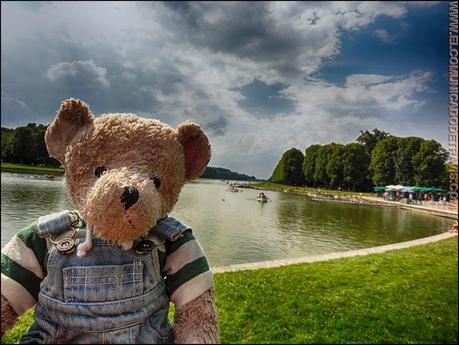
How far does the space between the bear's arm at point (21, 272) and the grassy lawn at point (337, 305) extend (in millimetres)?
2876

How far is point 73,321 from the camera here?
1.34 meters

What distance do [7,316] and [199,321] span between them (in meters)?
0.75

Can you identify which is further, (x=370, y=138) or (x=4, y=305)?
(x=370, y=138)

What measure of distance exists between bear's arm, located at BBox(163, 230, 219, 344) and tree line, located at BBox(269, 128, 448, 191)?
50.5 m

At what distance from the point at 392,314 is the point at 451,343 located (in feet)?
2.49

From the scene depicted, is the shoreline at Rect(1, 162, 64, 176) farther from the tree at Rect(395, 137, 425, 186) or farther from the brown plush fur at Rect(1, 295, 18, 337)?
the tree at Rect(395, 137, 425, 186)

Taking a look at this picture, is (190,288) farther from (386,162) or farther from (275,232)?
(386,162)

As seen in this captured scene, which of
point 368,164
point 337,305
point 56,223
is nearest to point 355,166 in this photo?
point 368,164

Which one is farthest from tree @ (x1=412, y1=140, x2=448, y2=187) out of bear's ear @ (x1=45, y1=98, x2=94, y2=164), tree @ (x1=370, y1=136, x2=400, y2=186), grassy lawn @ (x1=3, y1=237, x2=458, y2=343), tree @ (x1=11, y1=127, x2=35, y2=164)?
bear's ear @ (x1=45, y1=98, x2=94, y2=164)

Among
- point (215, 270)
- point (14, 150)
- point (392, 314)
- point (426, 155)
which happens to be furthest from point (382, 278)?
point (426, 155)

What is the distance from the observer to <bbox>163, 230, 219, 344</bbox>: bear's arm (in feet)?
4.86

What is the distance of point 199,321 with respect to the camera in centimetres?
148

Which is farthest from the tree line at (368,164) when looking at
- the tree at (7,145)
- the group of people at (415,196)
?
the tree at (7,145)

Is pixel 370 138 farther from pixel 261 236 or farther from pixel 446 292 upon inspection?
pixel 446 292
